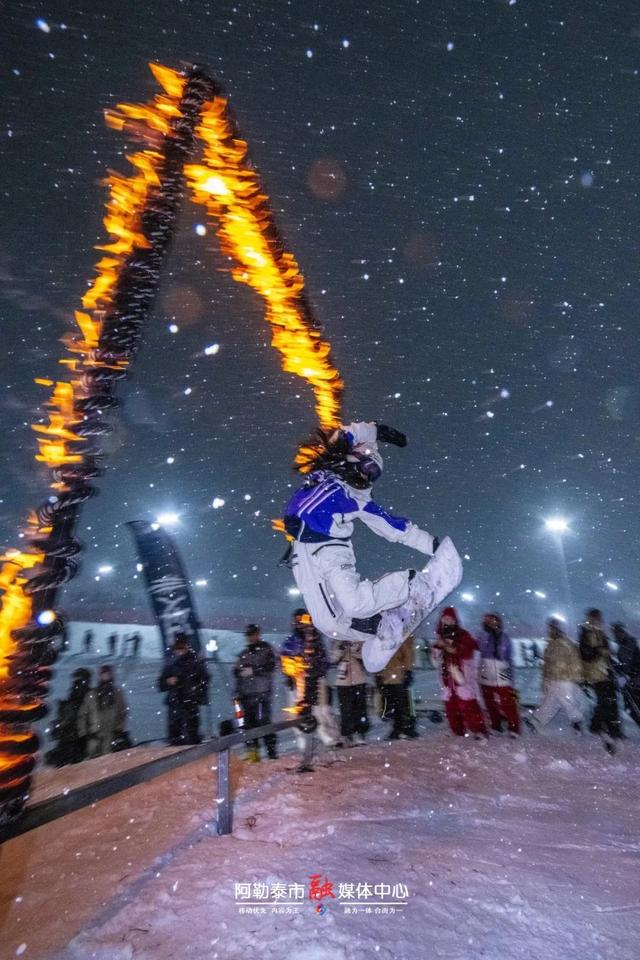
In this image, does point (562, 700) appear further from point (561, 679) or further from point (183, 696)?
point (183, 696)

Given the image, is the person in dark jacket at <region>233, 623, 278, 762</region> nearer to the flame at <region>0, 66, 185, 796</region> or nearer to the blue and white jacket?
the blue and white jacket

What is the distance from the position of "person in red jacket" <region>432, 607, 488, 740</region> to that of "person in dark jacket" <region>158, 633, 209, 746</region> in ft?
10.7

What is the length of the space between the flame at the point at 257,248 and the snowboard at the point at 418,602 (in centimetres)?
132

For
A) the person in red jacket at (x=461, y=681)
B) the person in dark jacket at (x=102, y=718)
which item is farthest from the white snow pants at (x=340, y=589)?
the person in dark jacket at (x=102, y=718)

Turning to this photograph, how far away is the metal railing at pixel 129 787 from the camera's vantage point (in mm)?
2027

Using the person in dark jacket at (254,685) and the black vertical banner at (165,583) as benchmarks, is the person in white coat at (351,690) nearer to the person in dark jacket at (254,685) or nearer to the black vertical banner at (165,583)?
the person in dark jacket at (254,685)

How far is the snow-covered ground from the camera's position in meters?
2.13

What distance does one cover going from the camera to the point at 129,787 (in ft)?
8.79

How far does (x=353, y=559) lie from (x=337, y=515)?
35 cm

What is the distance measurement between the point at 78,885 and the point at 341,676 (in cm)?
415

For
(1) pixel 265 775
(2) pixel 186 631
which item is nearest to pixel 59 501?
(1) pixel 265 775

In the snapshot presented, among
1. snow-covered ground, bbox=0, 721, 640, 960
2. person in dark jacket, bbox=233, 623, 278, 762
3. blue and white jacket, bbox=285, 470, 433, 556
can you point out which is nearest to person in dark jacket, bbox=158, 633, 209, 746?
person in dark jacket, bbox=233, 623, 278, 762

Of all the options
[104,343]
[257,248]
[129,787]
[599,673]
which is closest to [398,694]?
[599,673]

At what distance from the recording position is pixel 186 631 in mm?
9219
